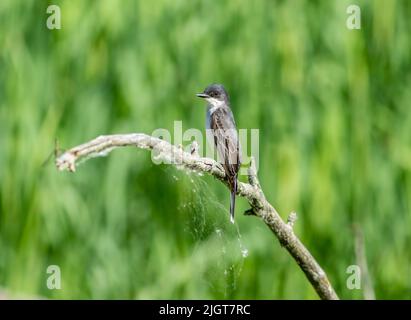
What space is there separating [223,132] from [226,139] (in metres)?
0.08

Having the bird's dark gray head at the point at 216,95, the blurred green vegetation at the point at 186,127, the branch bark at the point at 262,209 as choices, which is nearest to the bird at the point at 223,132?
the bird's dark gray head at the point at 216,95

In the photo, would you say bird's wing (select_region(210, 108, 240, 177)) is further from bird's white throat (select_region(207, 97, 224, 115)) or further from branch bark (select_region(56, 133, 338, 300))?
branch bark (select_region(56, 133, 338, 300))

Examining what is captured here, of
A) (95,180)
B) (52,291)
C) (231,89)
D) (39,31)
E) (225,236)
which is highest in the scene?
(39,31)

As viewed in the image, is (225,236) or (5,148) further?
(5,148)

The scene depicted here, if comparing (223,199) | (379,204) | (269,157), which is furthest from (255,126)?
(379,204)

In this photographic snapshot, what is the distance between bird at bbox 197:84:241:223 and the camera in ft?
9.40

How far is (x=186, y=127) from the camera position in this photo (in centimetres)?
406

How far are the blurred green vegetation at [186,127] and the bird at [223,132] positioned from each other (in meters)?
0.55

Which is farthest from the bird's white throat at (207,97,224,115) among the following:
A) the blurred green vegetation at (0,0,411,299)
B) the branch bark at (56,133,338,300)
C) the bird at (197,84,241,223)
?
the branch bark at (56,133,338,300)

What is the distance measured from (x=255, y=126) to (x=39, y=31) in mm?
1149

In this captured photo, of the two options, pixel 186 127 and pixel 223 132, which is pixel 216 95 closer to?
pixel 223 132

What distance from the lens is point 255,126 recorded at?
4.11 m

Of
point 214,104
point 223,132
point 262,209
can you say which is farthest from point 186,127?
point 262,209

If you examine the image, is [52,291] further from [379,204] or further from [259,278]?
[379,204]
